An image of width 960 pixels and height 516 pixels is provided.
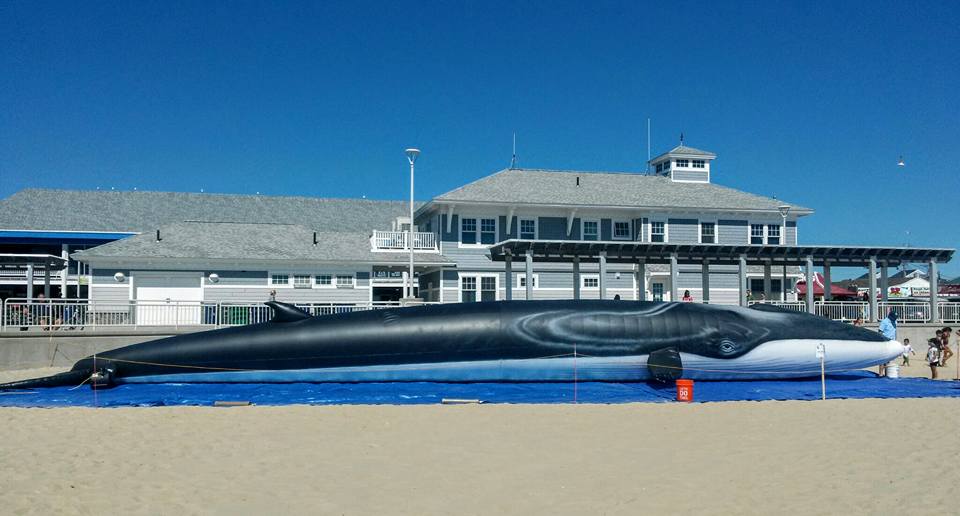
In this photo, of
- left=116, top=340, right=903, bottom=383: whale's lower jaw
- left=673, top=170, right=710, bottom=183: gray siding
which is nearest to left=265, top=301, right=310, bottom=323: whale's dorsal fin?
left=116, top=340, right=903, bottom=383: whale's lower jaw

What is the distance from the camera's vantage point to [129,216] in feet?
148

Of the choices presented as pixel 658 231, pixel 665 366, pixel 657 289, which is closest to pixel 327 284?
pixel 658 231

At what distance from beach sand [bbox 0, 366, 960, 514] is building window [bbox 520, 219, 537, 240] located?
2062 centimetres

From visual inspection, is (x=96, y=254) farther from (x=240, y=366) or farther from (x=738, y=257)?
(x=738, y=257)

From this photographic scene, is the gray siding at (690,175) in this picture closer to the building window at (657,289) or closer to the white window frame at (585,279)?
the building window at (657,289)

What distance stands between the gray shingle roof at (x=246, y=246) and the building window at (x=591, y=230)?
6.70m

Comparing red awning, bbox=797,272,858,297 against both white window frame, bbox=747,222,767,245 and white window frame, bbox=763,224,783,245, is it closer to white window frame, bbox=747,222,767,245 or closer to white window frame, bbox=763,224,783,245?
white window frame, bbox=763,224,783,245

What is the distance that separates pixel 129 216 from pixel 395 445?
134 ft

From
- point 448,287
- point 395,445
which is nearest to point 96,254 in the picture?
point 448,287

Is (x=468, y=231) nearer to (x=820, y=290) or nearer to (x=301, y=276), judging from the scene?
(x=301, y=276)

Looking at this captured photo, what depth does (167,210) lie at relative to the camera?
153 ft

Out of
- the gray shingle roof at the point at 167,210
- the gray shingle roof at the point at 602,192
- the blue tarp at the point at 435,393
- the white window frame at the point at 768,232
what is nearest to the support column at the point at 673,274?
the gray shingle roof at the point at 602,192

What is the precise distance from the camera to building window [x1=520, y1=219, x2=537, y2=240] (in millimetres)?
33513

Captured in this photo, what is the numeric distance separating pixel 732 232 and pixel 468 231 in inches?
494
